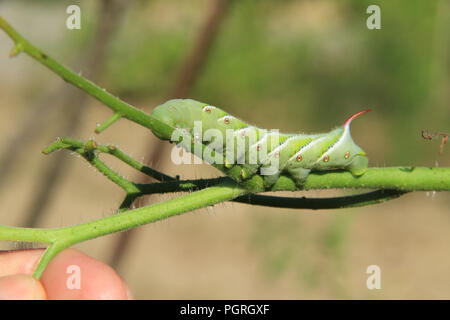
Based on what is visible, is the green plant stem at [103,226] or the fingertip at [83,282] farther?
the fingertip at [83,282]

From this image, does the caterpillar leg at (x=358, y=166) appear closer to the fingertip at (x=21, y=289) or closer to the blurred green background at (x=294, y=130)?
the fingertip at (x=21, y=289)

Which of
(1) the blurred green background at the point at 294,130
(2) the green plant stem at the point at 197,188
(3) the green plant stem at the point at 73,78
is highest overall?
(1) the blurred green background at the point at 294,130

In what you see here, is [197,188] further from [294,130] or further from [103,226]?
[294,130]

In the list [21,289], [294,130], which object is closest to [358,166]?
[21,289]

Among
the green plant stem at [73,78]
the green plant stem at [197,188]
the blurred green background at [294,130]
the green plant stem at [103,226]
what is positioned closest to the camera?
the green plant stem at [73,78]

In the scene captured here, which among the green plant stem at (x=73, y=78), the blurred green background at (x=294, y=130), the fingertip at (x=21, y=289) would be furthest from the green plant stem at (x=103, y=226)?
the blurred green background at (x=294, y=130)

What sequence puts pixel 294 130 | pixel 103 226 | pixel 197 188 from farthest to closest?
pixel 294 130 < pixel 197 188 < pixel 103 226

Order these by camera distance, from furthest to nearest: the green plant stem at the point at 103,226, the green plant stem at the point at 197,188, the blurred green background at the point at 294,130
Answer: the blurred green background at the point at 294,130 < the green plant stem at the point at 197,188 < the green plant stem at the point at 103,226
